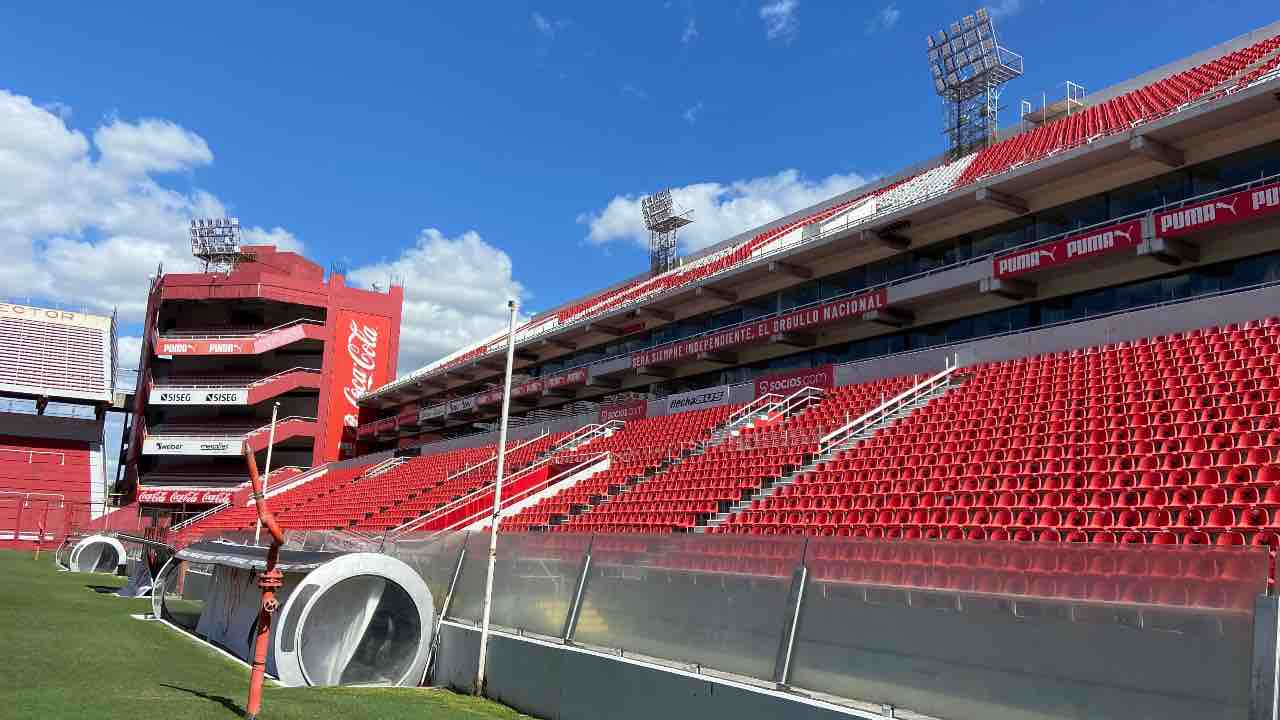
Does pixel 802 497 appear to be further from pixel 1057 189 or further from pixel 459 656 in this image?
pixel 1057 189

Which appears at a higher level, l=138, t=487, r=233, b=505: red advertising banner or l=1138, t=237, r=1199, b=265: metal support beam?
l=1138, t=237, r=1199, b=265: metal support beam

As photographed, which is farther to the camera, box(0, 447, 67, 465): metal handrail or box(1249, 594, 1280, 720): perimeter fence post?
box(0, 447, 67, 465): metal handrail

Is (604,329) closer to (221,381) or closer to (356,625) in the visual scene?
(221,381)

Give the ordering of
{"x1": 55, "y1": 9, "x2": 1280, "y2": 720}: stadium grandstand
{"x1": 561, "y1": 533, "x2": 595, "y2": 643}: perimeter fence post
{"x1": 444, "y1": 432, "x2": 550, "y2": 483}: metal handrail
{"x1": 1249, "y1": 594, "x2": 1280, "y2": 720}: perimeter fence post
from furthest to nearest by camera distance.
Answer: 1. {"x1": 444, "y1": 432, "x2": 550, "y2": 483}: metal handrail
2. {"x1": 561, "y1": 533, "x2": 595, "y2": 643}: perimeter fence post
3. {"x1": 55, "y1": 9, "x2": 1280, "y2": 720}: stadium grandstand
4. {"x1": 1249, "y1": 594, "x2": 1280, "y2": 720}: perimeter fence post

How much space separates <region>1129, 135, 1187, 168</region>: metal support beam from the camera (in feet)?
56.1

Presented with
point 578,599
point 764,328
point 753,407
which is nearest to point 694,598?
point 578,599

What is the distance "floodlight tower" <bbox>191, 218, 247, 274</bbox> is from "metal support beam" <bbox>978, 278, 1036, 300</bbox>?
41.0 metres

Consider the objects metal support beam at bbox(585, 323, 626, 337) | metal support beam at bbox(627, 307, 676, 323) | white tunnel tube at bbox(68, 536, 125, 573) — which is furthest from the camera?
metal support beam at bbox(585, 323, 626, 337)

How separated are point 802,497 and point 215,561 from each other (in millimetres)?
9025

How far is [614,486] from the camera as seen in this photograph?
20.3 meters

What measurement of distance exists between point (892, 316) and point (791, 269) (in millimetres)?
3877

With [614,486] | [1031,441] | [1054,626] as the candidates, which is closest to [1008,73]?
[614,486]

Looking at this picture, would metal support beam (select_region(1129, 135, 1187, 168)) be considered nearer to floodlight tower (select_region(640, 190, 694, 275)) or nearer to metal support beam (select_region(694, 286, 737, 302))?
metal support beam (select_region(694, 286, 737, 302))

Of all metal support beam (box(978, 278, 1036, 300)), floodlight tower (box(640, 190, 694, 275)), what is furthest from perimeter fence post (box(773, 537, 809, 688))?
floodlight tower (box(640, 190, 694, 275))
